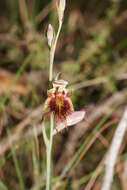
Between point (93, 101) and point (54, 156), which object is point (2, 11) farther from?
point (54, 156)

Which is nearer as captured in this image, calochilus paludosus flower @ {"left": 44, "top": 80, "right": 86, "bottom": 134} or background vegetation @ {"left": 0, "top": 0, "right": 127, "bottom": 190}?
calochilus paludosus flower @ {"left": 44, "top": 80, "right": 86, "bottom": 134}

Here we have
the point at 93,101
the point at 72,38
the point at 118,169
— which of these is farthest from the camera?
the point at 72,38

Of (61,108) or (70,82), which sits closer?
(61,108)

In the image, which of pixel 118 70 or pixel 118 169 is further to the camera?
pixel 118 70

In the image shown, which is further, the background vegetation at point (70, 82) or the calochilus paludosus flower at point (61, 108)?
the background vegetation at point (70, 82)

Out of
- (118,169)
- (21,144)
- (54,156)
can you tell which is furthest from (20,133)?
(118,169)

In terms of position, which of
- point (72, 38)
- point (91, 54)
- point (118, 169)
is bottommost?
point (118, 169)

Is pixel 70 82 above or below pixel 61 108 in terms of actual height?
above

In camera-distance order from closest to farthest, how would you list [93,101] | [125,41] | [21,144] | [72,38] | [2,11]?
1. [21,144]
2. [93,101]
3. [125,41]
4. [72,38]
5. [2,11]
